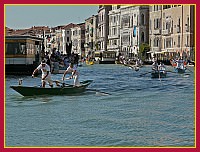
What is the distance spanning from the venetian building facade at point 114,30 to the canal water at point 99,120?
143 feet

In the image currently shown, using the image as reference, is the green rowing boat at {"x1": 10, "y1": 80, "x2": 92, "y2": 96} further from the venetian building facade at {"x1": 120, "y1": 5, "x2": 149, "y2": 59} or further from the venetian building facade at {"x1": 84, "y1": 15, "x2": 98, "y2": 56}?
the venetian building facade at {"x1": 84, "y1": 15, "x2": 98, "y2": 56}

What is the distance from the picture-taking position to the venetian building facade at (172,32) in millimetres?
37562

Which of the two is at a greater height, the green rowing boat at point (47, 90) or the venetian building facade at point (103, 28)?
the venetian building facade at point (103, 28)

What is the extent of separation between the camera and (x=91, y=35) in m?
70.1

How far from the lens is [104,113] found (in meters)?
8.77

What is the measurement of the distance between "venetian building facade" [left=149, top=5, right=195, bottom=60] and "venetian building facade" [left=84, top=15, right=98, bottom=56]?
890 inches

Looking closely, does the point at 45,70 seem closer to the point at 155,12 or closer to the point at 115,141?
the point at 115,141

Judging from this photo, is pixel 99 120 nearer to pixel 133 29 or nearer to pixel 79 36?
pixel 133 29

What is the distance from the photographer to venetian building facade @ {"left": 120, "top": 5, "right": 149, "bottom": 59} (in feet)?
160

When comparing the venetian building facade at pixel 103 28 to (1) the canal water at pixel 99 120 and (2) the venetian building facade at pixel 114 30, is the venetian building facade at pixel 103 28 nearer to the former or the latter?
(2) the venetian building facade at pixel 114 30

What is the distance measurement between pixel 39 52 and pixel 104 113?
13.8 m

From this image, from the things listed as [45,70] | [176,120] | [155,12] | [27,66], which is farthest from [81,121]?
[155,12]

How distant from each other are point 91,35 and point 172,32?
29542 mm

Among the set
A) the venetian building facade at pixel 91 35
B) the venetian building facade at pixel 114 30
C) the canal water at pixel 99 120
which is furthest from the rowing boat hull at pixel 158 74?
the venetian building facade at pixel 91 35
